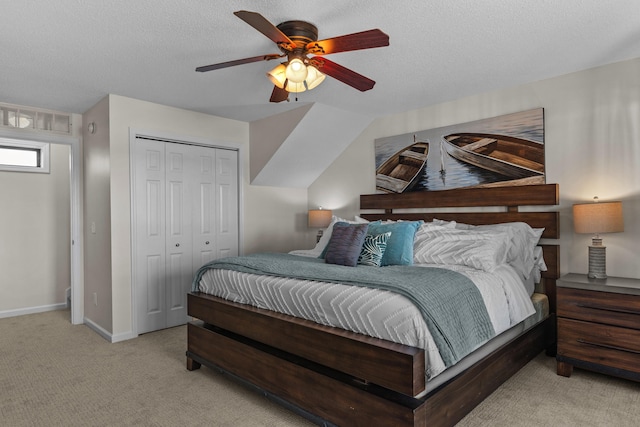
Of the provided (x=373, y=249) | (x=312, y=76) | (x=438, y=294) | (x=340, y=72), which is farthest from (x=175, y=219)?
(x=438, y=294)

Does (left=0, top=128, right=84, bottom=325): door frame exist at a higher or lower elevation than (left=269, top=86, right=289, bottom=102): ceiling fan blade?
lower

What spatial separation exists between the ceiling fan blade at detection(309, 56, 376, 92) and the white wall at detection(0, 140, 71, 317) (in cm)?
428

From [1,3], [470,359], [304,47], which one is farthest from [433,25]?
[1,3]

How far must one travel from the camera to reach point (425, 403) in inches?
69.0

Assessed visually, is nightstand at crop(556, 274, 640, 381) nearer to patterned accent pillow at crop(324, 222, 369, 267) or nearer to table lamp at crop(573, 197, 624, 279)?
table lamp at crop(573, 197, 624, 279)

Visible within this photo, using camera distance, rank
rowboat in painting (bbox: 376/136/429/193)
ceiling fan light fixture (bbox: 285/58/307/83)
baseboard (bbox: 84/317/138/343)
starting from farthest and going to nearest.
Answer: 1. rowboat in painting (bbox: 376/136/429/193)
2. baseboard (bbox: 84/317/138/343)
3. ceiling fan light fixture (bbox: 285/58/307/83)

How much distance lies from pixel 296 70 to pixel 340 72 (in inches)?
11.7

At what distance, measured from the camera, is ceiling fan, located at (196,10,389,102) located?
1.98 metres

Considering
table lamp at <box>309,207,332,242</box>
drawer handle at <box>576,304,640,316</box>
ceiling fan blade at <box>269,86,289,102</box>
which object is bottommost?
drawer handle at <box>576,304,640,316</box>

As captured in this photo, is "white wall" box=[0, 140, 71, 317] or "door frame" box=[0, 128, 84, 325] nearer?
"door frame" box=[0, 128, 84, 325]

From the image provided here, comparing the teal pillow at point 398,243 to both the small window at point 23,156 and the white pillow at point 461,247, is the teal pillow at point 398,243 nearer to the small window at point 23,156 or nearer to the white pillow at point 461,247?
the white pillow at point 461,247

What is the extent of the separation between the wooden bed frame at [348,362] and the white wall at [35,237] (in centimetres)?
304

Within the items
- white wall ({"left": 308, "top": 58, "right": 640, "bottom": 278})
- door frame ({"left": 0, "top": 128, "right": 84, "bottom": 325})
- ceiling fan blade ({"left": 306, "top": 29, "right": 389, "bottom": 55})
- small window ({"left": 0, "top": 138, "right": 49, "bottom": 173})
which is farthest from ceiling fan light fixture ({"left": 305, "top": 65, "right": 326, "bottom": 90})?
small window ({"left": 0, "top": 138, "right": 49, "bottom": 173})

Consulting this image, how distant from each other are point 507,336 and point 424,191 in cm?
185
